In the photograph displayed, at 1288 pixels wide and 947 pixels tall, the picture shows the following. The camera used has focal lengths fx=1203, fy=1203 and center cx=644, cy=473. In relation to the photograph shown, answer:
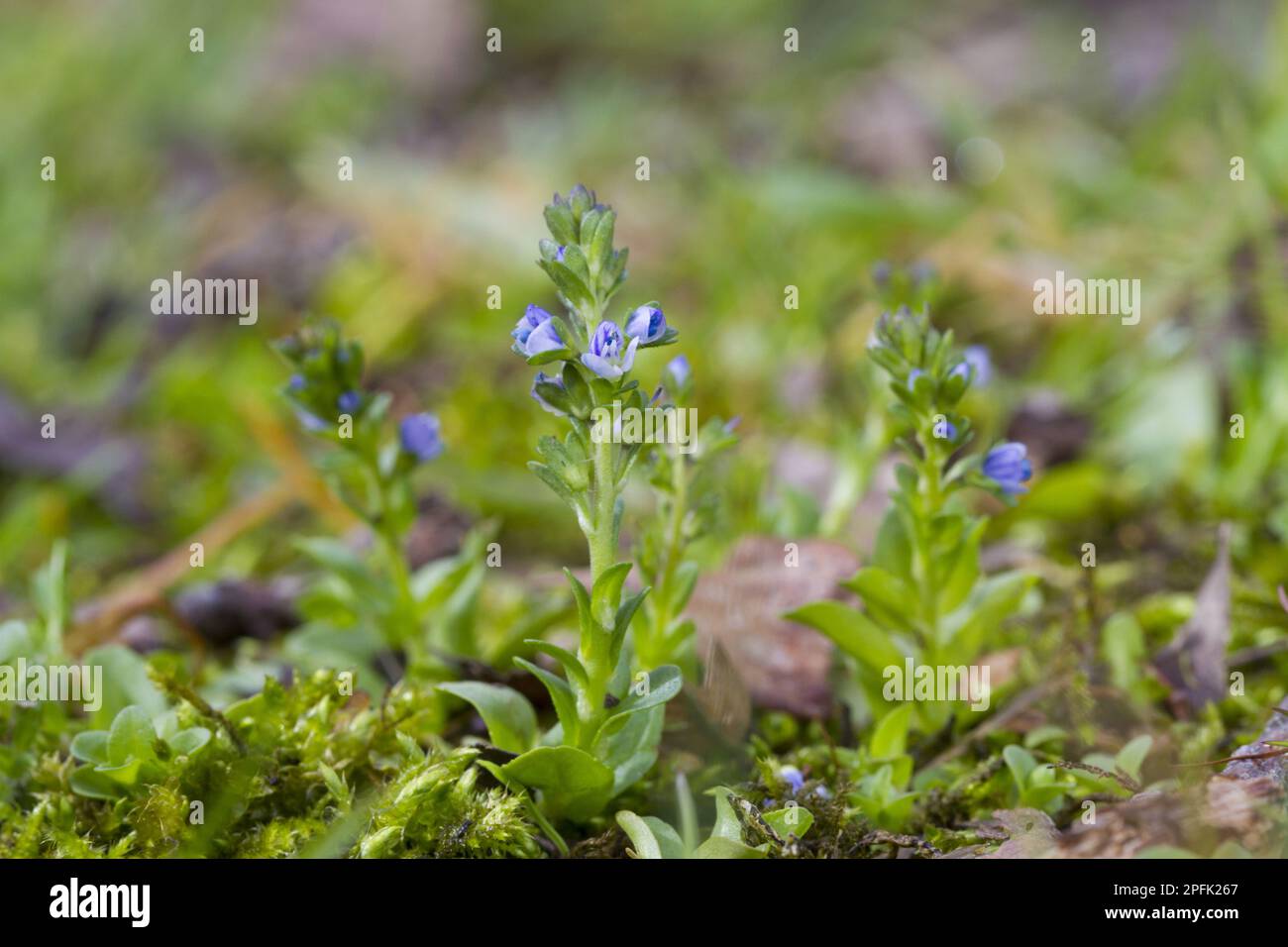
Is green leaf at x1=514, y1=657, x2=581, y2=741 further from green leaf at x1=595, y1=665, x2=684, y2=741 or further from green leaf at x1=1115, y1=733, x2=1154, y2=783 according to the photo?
green leaf at x1=1115, y1=733, x2=1154, y2=783

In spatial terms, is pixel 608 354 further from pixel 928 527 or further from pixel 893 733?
pixel 893 733

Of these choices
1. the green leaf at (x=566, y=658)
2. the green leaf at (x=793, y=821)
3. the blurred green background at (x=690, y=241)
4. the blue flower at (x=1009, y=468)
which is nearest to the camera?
the green leaf at (x=566, y=658)

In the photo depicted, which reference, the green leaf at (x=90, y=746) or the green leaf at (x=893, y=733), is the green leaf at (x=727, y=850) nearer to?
the green leaf at (x=893, y=733)

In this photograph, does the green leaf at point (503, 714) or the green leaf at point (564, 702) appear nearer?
the green leaf at point (564, 702)

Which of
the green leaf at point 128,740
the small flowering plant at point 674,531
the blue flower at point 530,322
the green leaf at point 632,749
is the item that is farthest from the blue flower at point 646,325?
the green leaf at point 128,740

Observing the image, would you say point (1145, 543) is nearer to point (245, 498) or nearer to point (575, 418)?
point (575, 418)

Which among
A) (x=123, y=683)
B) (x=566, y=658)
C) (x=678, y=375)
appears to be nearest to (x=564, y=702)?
(x=566, y=658)
